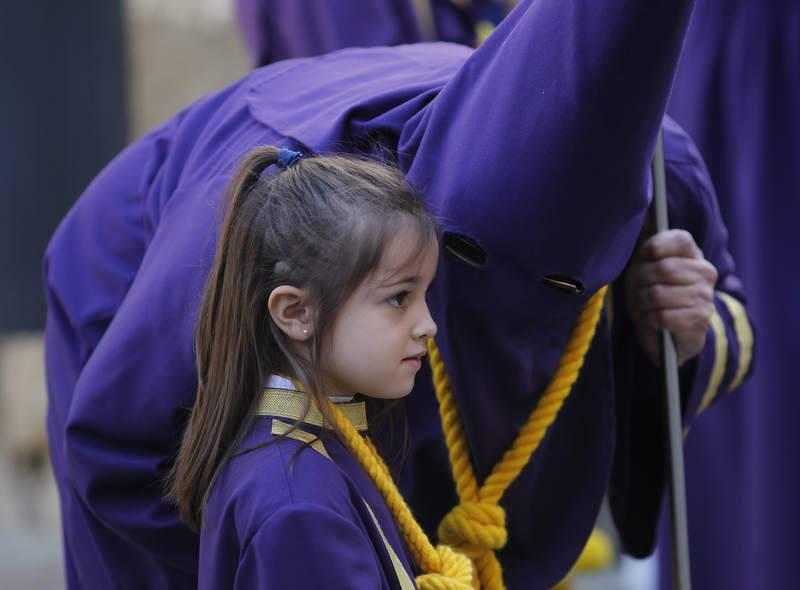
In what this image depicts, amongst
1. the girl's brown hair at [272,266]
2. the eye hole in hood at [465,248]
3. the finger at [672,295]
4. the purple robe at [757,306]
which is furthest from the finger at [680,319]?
the purple robe at [757,306]

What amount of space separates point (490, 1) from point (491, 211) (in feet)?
6.00

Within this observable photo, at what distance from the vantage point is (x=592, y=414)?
1852 millimetres

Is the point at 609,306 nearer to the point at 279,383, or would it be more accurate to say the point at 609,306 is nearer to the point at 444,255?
the point at 444,255

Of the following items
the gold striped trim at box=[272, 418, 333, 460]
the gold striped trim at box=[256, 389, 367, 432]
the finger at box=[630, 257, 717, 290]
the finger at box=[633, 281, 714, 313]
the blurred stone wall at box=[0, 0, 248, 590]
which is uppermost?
the gold striped trim at box=[256, 389, 367, 432]

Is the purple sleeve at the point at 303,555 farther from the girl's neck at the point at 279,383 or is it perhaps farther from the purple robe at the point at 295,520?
the girl's neck at the point at 279,383

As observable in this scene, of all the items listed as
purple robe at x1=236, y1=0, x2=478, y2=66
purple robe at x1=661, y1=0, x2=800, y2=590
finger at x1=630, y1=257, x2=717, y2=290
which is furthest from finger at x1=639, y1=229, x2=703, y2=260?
purple robe at x1=236, y1=0, x2=478, y2=66

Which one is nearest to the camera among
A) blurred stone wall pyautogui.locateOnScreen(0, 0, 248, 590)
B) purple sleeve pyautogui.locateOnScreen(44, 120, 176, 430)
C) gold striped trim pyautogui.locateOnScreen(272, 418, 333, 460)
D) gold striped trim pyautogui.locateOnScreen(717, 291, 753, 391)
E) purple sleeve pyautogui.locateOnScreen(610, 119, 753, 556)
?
gold striped trim pyautogui.locateOnScreen(272, 418, 333, 460)

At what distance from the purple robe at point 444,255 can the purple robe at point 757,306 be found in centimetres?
70

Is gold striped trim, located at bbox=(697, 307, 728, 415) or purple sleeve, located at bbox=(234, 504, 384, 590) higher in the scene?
purple sleeve, located at bbox=(234, 504, 384, 590)

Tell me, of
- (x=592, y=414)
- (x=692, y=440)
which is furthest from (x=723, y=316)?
(x=692, y=440)

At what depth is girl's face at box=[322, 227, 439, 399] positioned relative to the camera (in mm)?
1389

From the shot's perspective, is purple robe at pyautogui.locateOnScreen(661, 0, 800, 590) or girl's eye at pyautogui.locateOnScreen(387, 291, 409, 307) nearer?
girl's eye at pyautogui.locateOnScreen(387, 291, 409, 307)

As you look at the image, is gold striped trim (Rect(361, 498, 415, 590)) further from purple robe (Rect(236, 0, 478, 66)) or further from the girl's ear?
purple robe (Rect(236, 0, 478, 66))

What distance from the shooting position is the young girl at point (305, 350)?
1366 millimetres
